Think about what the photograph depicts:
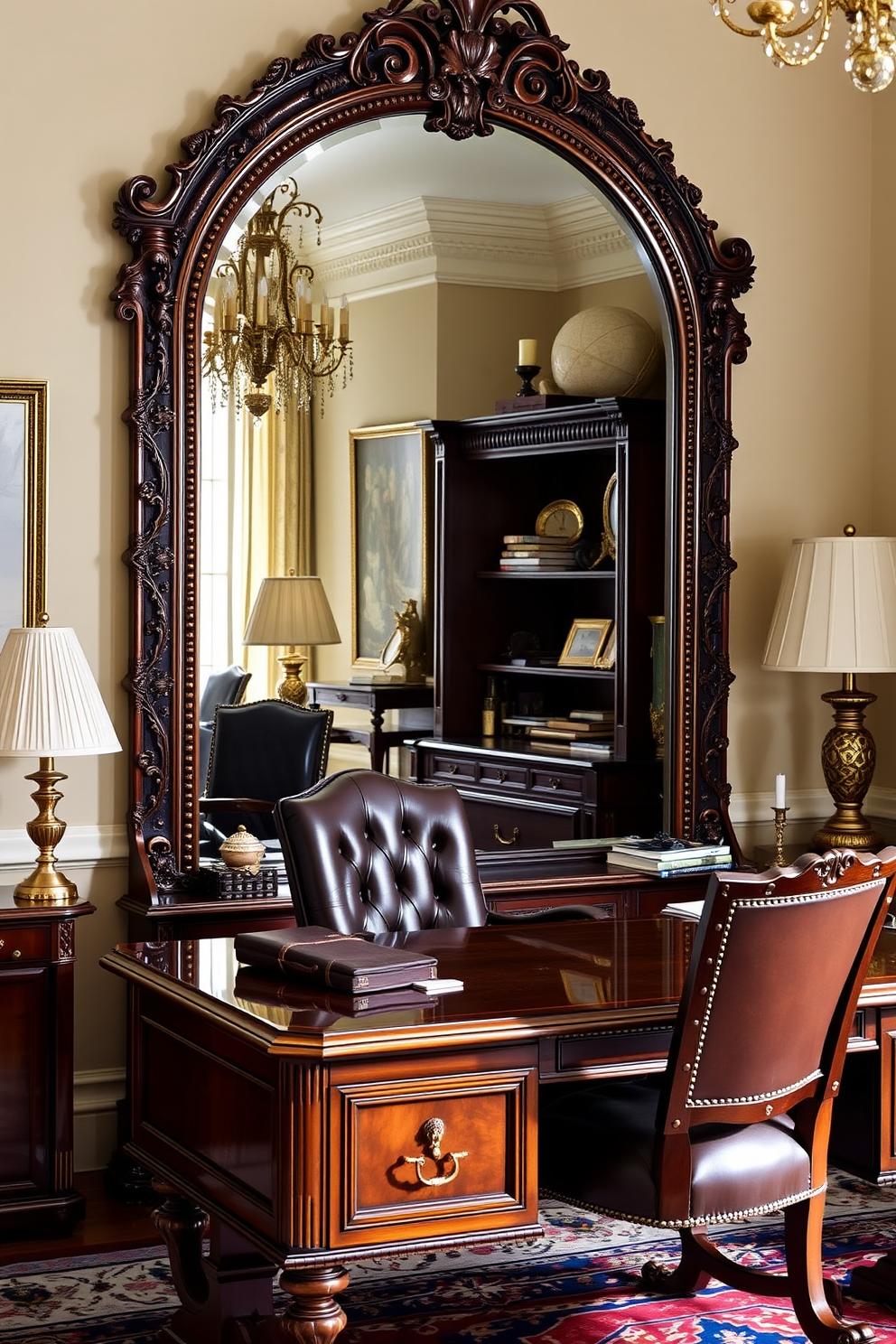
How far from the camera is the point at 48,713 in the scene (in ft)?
11.8

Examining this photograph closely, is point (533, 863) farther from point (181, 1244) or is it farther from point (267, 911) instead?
point (181, 1244)

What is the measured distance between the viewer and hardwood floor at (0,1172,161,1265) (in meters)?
3.61

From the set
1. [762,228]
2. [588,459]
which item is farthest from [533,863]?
[762,228]

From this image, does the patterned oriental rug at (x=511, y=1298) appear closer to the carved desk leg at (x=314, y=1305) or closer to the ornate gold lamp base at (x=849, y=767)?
the carved desk leg at (x=314, y=1305)

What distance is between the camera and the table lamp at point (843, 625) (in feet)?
14.4

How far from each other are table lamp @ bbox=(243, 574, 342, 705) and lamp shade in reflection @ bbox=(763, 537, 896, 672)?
134 centimetres

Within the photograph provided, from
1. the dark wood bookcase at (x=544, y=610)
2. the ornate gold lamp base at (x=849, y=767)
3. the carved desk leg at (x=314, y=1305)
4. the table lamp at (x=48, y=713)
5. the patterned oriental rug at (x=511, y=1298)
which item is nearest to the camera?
the carved desk leg at (x=314, y=1305)

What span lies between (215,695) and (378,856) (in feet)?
4.05

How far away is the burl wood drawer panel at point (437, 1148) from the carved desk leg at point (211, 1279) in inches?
20.9

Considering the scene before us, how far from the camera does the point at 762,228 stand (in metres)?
4.78

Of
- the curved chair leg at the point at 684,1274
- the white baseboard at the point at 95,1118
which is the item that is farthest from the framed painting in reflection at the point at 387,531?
the curved chair leg at the point at 684,1274

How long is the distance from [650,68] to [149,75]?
57.2 inches

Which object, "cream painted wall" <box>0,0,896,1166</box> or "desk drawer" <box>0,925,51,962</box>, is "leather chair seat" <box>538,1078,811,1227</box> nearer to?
"desk drawer" <box>0,925,51,962</box>

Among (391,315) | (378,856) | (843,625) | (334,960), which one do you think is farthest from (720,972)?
(391,315)
